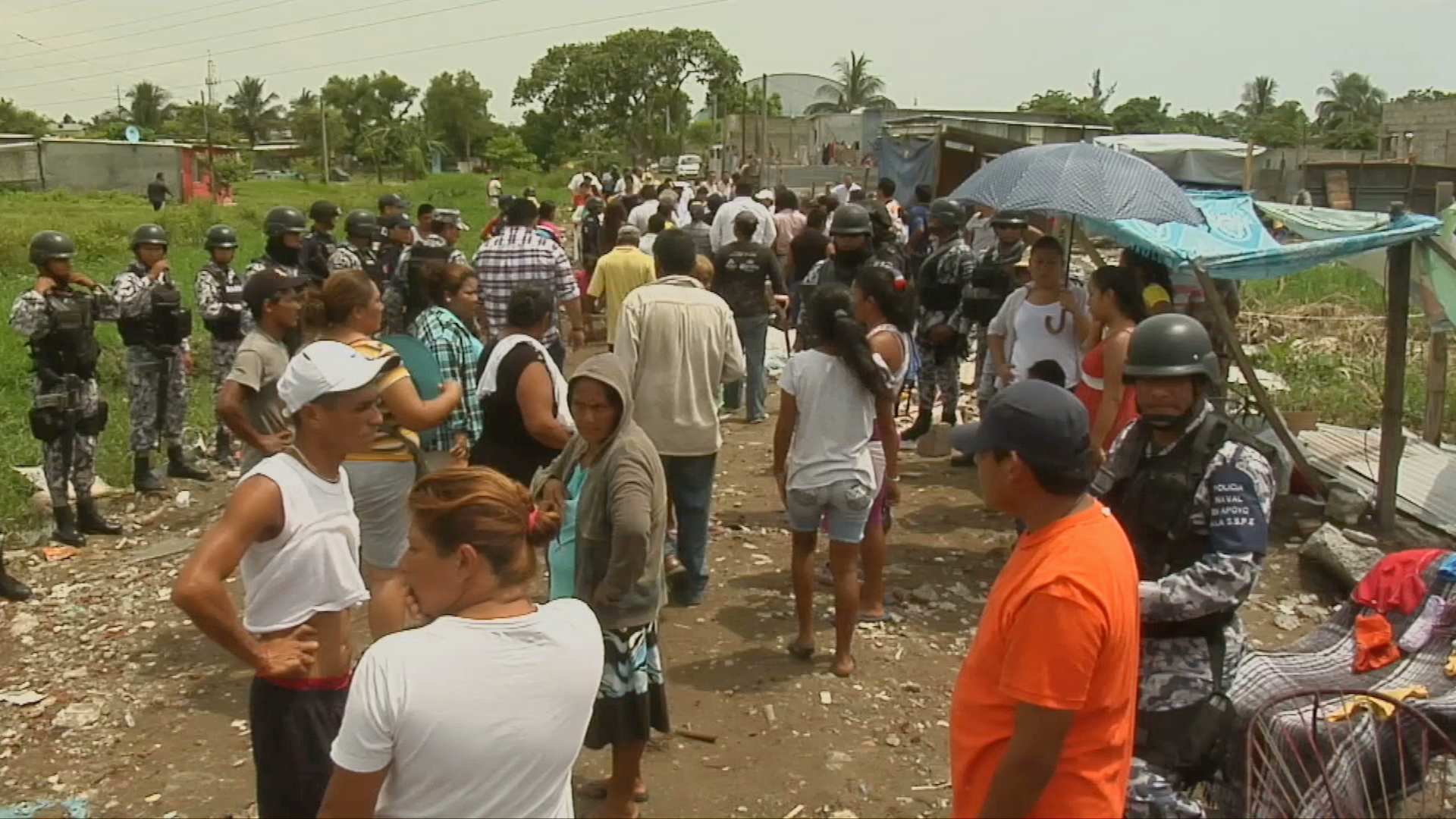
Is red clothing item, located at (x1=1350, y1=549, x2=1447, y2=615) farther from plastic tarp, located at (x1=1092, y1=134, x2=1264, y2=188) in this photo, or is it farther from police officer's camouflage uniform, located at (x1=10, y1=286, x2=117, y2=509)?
plastic tarp, located at (x1=1092, y1=134, x2=1264, y2=188)

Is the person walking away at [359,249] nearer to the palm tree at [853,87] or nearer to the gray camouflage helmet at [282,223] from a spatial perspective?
the gray camouflage helmet at [282,223]

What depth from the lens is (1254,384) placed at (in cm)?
685

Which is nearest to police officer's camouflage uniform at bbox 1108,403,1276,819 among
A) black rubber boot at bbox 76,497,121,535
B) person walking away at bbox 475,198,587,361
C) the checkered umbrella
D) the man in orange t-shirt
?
the man in orange t-shirt

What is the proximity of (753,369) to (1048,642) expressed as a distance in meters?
7.70

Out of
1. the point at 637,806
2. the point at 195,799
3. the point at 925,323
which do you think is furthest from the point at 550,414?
the point at 925,323

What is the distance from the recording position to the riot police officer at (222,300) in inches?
321

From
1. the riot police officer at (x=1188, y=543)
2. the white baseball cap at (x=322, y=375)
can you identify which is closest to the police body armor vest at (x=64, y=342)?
the white baseball cap at (x=322, y=375)

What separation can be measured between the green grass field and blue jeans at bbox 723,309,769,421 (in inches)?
163

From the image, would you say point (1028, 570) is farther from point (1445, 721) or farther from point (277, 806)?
point (1445, 721)

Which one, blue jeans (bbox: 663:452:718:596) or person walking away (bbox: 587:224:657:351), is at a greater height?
person walking away (bbox: 587:224:657:351)

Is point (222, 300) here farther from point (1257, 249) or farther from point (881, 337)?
point (1257, 249)

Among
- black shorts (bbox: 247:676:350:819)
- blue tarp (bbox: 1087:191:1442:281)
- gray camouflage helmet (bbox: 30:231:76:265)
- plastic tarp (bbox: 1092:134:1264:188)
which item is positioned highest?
plastic tarp (bbox: 1092:134:1264:188)

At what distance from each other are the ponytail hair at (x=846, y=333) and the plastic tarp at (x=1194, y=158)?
14540 millimetres

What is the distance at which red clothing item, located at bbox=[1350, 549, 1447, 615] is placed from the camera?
15.0 ft
